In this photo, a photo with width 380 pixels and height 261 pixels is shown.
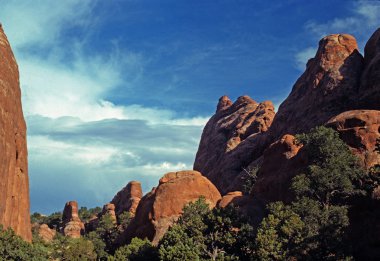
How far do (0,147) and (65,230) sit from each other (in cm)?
8543

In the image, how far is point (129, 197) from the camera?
445 feet

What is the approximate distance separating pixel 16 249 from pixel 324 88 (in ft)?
204

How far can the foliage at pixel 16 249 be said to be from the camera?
45000 millimetres

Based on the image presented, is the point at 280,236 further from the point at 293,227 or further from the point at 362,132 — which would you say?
the point at 362,132

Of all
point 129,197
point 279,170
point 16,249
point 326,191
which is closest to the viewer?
point 16,249

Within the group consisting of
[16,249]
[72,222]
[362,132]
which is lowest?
[16,249]

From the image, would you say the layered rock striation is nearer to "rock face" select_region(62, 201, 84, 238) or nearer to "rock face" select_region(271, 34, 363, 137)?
"rock face" select_region(271, 34, 363, 137)

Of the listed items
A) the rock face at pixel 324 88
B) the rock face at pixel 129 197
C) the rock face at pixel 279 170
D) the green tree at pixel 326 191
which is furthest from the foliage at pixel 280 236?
the rock face at pixel 129 197

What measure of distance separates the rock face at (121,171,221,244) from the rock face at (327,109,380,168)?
25875 mm

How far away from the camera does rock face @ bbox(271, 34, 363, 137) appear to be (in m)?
78.4

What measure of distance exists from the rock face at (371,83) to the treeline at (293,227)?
16.4 m

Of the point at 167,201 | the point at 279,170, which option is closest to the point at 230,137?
the point at 167,201

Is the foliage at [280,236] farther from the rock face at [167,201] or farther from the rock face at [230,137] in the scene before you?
the rock face at [230,137]

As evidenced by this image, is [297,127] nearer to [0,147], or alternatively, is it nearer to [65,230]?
[0,147]
